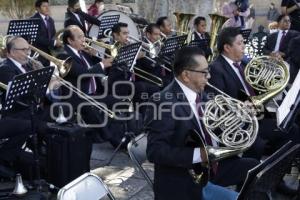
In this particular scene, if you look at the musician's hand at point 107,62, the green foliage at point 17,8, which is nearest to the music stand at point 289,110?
the musician's hand at point 107,62

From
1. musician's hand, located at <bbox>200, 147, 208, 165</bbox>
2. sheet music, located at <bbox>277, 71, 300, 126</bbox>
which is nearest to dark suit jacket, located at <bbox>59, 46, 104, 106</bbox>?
sheet music, located at <bbox>277, 71, 300, 126</bbox>

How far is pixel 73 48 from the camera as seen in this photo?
6352 mm

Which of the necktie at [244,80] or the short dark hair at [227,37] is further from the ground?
the short dark hair at [227,37]

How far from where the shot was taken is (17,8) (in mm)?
18094

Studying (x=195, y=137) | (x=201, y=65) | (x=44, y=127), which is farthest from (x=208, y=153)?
(x=44, y=127)

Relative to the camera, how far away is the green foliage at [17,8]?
1795cm

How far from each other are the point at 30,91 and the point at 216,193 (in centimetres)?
206

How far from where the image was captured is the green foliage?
17953 mm

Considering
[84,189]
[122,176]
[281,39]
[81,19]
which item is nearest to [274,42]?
[281,39]

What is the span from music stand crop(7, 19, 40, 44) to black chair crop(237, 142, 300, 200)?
5048mm

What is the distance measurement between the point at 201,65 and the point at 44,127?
2160 millimetres

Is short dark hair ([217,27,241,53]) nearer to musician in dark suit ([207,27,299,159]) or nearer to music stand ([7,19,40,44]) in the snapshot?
musician in dark suit ([207,27,299,159])

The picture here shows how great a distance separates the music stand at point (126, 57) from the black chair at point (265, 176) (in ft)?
11.0

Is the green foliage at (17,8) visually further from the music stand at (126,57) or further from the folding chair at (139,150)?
the folding chair at (139,150)
